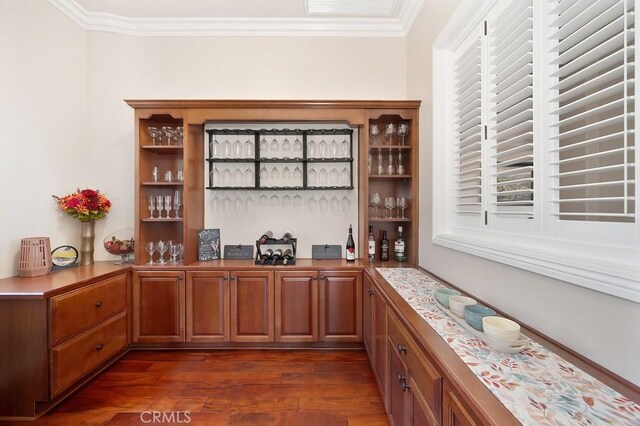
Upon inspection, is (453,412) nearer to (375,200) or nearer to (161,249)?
(375,200)

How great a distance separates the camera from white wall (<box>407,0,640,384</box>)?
0.85 m

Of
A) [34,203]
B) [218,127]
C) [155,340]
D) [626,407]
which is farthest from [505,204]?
[34,203]

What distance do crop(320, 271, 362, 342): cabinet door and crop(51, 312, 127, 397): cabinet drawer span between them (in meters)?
1.77

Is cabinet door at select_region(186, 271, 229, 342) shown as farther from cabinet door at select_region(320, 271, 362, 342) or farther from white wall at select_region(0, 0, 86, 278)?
white wall at select_region(0, 0, 86, 278)

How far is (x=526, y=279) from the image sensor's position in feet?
4.02

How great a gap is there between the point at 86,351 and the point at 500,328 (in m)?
2.71

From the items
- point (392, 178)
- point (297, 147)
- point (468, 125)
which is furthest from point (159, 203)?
point (468, 125)

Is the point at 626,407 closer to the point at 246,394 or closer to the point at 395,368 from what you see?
the point at 395,368

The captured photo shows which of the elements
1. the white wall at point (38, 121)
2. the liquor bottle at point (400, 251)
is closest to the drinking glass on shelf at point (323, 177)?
the liquor bottle at point (400, 251)

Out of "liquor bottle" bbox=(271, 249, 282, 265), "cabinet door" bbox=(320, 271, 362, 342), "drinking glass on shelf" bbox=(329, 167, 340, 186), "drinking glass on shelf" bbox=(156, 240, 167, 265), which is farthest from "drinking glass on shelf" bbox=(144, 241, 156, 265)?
"drinking glass on shelf" bbox=(329, 167, 340, 186)

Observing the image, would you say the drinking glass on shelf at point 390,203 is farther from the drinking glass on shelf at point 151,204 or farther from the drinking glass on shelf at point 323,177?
the drinking glass on shelf at point 151,204

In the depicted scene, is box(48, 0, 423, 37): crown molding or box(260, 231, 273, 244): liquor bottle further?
box(48, 0, 423, 37): crown molding

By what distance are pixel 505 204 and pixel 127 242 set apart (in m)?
3.16

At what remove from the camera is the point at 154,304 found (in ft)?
8.45
